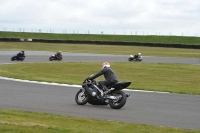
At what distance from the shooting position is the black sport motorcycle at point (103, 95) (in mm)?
13914

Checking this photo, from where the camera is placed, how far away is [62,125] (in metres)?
10.7

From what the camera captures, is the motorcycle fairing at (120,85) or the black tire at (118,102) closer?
the motorcycle fairing at (120,85)

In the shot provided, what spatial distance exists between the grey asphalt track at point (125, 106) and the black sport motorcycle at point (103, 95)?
8.1 inches

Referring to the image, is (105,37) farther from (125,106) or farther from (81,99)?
(125,106)

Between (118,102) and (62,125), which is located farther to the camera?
(118,102)

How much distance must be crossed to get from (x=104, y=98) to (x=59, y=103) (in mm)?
1777

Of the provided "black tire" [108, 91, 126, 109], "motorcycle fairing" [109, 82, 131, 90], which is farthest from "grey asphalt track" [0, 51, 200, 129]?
"motorcycle fairing" [109, 82, 131, 90]

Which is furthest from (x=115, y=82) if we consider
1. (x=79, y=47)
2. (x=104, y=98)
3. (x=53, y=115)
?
(x=79, y=47)

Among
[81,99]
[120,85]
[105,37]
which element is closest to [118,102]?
[120,85]

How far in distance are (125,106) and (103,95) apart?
0.92 m

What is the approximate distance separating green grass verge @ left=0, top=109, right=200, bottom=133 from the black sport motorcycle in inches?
93.4

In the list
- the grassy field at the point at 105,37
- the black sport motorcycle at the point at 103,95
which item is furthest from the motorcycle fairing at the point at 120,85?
the grassy field at the point at 105,37

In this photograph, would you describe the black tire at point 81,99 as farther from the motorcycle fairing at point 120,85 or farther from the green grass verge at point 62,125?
the green grass verge at point 62,125

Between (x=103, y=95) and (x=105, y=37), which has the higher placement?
(x=105, y=37)
